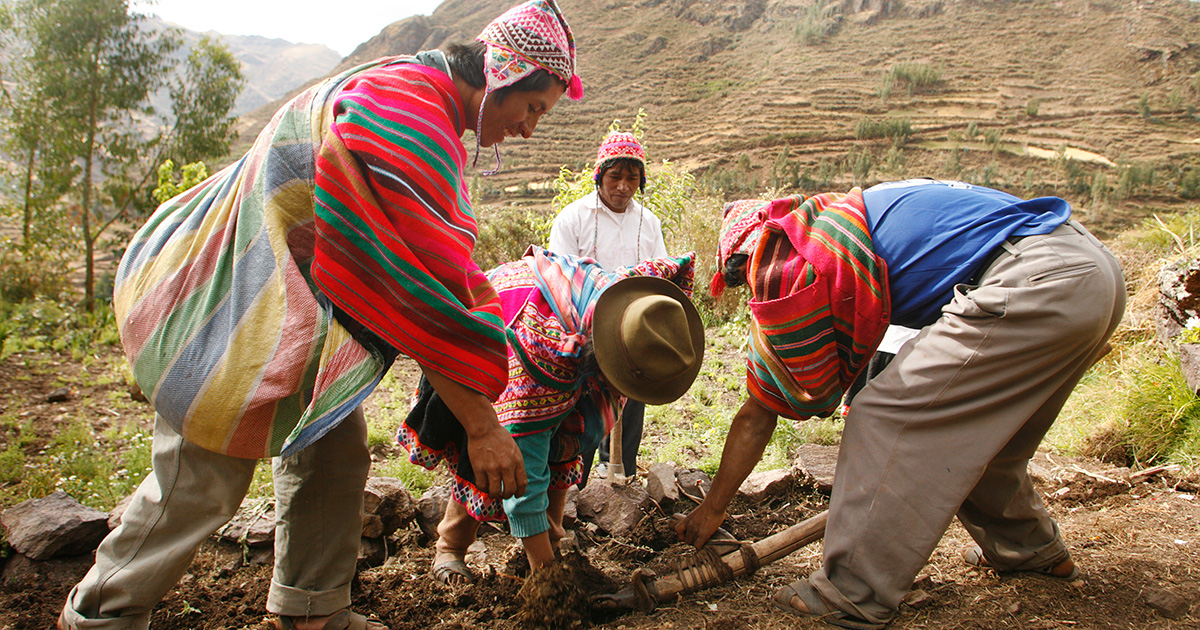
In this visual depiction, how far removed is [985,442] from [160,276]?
7.35 feet

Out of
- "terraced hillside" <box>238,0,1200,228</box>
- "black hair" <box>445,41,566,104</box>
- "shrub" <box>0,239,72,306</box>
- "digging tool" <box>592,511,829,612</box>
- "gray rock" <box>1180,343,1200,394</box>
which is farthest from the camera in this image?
"terraced hillside" <box>238,0,1200,228</box>

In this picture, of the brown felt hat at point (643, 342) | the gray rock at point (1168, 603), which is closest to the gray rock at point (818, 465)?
the gray rock at point (1168, 603)

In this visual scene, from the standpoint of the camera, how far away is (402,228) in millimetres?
1364

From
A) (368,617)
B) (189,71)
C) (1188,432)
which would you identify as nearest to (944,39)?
(189,71)

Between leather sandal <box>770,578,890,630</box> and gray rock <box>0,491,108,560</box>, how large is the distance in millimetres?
2491

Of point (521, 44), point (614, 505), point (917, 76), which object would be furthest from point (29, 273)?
point (917, 76)

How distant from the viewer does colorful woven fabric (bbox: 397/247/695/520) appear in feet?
6.75

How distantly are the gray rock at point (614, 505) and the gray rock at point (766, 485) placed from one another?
0.55 meters

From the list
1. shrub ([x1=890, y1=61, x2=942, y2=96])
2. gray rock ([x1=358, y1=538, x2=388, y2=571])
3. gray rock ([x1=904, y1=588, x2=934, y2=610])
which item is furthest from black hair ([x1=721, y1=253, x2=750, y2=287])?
shrub ([x1=890, y1=61, x2=942, y2=96])

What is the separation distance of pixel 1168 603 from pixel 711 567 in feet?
4.59

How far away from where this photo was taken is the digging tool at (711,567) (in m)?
2.16

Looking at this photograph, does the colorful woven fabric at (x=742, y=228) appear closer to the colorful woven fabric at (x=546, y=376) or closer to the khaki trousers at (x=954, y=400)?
the colorful woven fabric at (x=546, y=376)

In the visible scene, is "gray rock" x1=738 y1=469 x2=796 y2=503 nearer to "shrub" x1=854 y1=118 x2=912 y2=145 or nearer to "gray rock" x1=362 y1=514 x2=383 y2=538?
"gray rock" x1=362 y1=514 x2=383 y2=538

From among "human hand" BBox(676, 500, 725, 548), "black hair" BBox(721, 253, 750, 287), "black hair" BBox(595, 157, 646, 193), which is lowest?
"human hand" BBox(676, 500, 725, 548)
